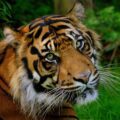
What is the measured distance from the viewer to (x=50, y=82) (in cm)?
377

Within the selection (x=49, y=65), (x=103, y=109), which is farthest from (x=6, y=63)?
(x=103, y=109)

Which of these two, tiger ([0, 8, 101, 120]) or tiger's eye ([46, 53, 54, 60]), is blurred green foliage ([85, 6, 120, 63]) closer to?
tiger ([0, 8, 101, 120])

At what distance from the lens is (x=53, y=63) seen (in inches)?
148

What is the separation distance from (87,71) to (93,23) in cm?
334

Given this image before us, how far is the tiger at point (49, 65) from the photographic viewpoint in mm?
3664

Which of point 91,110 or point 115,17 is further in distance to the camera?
point 115,17

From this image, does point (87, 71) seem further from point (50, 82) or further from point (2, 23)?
point (2, 23)

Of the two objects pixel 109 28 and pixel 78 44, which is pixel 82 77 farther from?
pixel 109 28

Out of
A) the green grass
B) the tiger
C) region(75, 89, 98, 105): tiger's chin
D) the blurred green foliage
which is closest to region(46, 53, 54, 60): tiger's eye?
the tiger

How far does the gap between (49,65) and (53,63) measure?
0.12ft

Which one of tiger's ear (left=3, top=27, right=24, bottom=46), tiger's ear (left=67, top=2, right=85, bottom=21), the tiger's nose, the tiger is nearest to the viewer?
the tiger's nose

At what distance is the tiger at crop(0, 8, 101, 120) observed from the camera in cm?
366

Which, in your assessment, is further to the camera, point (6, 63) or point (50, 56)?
point (6, 63)

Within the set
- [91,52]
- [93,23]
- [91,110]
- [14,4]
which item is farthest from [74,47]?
[14,4]
